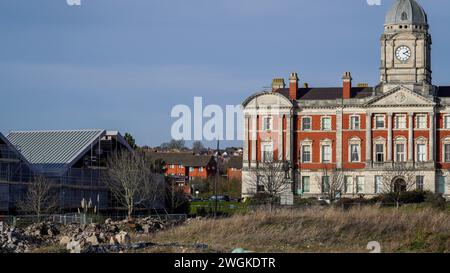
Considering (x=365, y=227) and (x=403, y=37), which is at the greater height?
(x=403, y=37)

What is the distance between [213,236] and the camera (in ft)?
131

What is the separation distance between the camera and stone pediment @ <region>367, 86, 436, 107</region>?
285 ft

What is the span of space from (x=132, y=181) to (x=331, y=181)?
83.7 ft

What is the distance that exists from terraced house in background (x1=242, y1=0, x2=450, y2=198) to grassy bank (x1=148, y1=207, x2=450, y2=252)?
134 ft

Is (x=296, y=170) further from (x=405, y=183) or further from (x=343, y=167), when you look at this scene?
(x=405, y=183)

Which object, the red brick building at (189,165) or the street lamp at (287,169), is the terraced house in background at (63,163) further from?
the red brick building at (189,165)

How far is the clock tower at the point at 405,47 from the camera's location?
88688 millimetres

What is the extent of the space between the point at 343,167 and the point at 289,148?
15.4 feet

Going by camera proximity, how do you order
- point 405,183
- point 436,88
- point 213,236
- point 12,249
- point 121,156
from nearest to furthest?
1. point 12,249
2. point 213,236
3. point 121,156
4. point 405,183
5. point 436,88

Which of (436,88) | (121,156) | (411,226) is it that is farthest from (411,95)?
(411,226)

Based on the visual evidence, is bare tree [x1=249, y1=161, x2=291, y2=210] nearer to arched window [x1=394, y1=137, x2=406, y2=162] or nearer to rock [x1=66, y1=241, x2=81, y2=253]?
arched window [x1=394, y1=137, x2=406, y2=162]

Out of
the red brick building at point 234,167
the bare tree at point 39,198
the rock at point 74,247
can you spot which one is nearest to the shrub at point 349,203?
the bare tree at point 39,198

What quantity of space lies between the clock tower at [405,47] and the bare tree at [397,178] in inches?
273

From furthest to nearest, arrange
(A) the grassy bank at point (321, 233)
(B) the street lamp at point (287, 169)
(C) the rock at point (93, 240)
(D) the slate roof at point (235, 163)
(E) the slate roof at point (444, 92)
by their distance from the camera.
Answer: (D) the slate roof at point (235, 163) < (E) the slate roof at point (444, 92) < (B) the street lamp at point (287, 169) < (C) the rock at point (93, 240) < (A) the grassy bank at point (321, 233)
